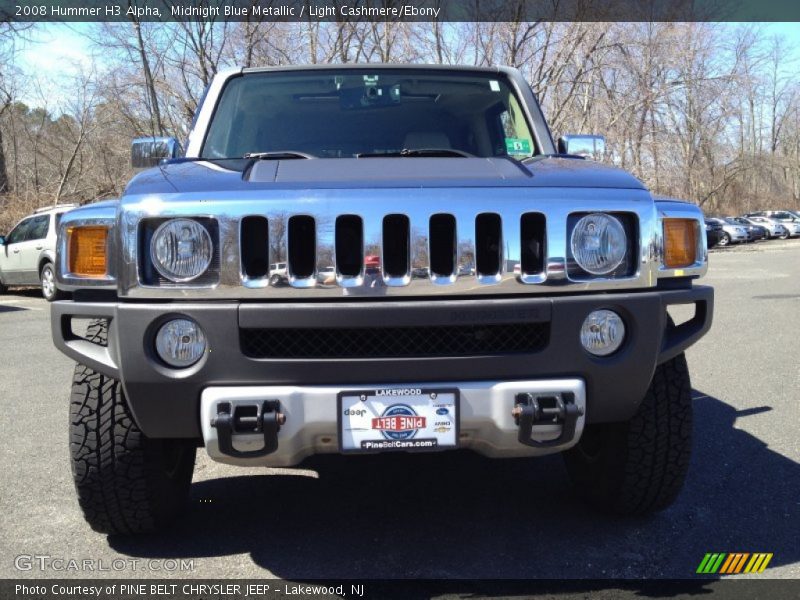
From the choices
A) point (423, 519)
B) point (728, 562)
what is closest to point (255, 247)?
point (423, 519)

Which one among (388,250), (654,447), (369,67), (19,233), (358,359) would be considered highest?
(369,67)

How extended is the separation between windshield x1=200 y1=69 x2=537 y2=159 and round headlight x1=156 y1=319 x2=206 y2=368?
1341mm

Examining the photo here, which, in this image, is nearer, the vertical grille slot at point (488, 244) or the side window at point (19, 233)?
the vertical grille slot at point (488, 244)

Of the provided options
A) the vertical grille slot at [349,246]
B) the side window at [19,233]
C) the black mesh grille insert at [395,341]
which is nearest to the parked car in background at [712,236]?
the black mesh grille insert at [395,341]

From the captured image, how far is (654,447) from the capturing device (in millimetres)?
2967

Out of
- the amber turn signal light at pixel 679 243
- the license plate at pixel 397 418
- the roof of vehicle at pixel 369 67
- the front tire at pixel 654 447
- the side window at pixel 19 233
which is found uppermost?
the roof of vehicle at pixel 369 67

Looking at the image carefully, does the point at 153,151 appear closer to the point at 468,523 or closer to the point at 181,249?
the point at 181,249

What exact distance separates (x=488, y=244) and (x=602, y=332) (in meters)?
0.48

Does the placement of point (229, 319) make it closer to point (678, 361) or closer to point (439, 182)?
point (439, 182)

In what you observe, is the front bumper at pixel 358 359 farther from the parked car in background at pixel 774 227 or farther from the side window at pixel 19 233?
the parked car in background at pixel 774 227

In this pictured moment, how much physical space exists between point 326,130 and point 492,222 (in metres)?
1.48

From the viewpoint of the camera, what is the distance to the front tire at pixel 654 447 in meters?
2.96

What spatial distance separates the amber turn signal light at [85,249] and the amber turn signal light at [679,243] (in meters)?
1.94

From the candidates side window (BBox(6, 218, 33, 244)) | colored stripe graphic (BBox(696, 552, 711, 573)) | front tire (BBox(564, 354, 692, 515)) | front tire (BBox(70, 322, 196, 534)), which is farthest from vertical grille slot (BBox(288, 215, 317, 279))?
side window (BBox(6, 218, 33, 244))
